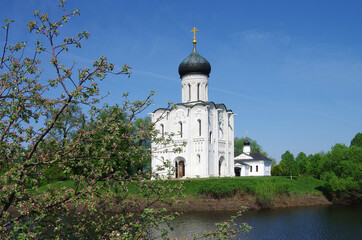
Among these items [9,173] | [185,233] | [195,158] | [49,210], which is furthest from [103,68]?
[195,158]

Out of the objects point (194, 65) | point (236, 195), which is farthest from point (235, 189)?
point (194, 65)

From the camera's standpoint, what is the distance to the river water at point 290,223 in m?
15.0

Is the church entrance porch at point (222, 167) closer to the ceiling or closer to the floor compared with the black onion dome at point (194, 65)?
closer to the floor

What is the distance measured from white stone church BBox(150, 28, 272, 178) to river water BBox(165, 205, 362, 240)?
778 centimetres

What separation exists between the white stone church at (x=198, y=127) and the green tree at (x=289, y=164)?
15965mm

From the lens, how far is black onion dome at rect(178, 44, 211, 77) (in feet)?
101

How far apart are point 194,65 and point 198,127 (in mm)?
5377

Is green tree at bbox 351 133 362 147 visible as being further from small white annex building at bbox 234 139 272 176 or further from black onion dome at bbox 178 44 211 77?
black onion dome at bbox 178 44 211 77

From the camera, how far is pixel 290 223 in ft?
58.0

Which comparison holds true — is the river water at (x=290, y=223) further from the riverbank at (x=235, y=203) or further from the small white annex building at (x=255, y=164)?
the small white annex building at (x=255, y=164)

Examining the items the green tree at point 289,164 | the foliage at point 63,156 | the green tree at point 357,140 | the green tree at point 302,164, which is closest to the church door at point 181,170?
the green tree at point 289,164

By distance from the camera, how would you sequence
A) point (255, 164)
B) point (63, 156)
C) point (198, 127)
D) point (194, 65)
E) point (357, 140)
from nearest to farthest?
point (63, 156) < point (198, 127) < point (194, 65) < point (357, 140) < point (255, 164)

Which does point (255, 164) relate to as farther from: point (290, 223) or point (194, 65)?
point (290, 223)

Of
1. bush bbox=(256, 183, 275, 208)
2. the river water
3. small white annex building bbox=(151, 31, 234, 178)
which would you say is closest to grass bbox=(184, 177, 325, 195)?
bush bbox=(256, 183, 275, 208)
